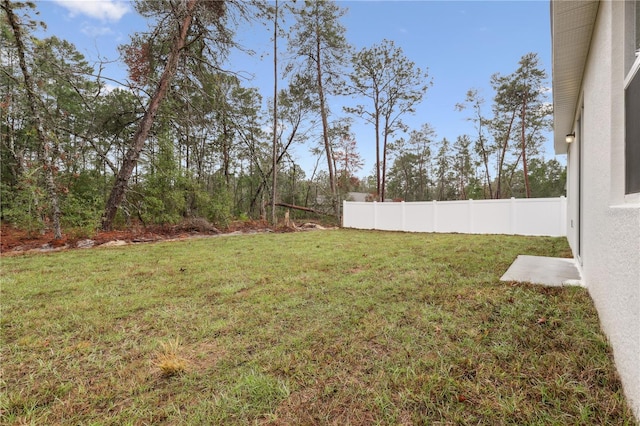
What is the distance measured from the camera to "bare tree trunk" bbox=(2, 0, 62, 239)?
593cm

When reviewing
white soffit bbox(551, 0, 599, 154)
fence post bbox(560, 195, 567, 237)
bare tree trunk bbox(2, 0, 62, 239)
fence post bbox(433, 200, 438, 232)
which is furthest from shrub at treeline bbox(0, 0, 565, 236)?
white soffit bbox(551, 0, 599, 154)

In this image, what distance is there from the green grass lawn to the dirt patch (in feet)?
11.8

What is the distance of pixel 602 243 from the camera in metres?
2.04

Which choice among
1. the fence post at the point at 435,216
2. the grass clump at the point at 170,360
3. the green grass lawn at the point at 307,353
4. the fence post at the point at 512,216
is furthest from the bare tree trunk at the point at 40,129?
the fence post at the point at 512,216

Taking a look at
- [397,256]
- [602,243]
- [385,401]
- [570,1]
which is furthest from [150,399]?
[397,256]

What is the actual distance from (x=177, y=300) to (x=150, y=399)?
167 cm

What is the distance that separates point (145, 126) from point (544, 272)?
993 cm

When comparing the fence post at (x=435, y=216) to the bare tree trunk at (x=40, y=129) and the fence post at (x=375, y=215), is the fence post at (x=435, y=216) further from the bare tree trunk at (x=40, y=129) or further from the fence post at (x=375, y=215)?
the bare tree trunk at (x=40, y=129)

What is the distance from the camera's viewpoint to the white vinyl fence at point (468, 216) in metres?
9.27

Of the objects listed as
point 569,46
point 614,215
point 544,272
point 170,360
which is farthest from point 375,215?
point 170,360

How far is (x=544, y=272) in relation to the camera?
146 inches

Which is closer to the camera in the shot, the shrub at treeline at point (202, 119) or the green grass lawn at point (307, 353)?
the green grass lawn at point (307, 353)

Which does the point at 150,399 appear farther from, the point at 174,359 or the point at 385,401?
the point at 385,401

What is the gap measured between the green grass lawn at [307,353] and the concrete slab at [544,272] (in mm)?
319
